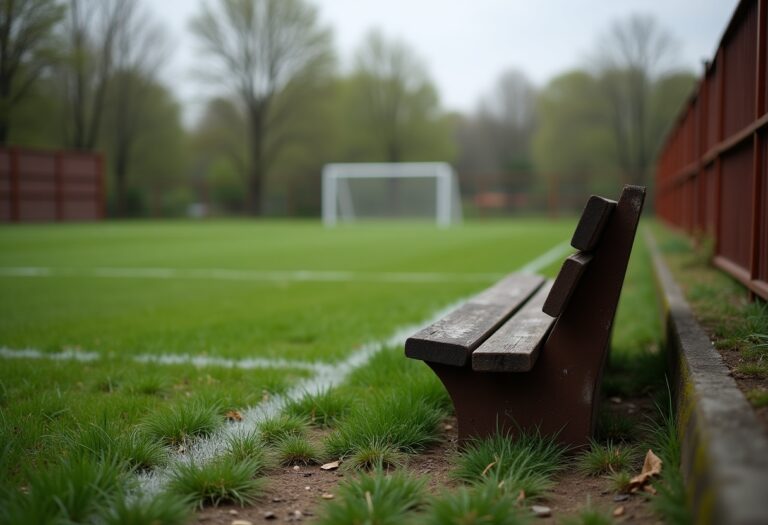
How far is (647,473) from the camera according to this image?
7.29 ft

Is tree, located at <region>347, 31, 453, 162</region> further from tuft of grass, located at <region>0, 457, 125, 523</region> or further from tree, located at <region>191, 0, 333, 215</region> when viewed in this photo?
tuft of grass, located at <region>0, 457, 125, 523</region>

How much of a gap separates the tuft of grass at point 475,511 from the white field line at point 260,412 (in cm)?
87

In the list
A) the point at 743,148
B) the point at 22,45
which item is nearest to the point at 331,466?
the point at 743,148

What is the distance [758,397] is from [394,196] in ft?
109

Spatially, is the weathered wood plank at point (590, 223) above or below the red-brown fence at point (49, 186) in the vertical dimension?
below

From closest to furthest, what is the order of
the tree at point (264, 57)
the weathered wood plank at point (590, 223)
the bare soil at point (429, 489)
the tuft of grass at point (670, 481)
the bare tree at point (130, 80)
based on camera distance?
the tuft of grass at point (670, 481)
the bare soil at point (429, 489)
the weathered wood plank at point (590, 223)
the bare tree at point (130, 80)
the tree at point (264, 57)

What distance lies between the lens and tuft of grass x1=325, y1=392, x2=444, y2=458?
2676mm

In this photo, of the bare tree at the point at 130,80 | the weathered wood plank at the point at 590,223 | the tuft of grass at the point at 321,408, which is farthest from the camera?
the bare tree at the point at 130,80

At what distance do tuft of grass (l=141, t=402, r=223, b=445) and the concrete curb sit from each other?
172 cm

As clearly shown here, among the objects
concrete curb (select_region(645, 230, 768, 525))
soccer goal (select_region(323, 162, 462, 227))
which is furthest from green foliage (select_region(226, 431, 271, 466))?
soccer goal (select_region(323, 162, 462, 227))

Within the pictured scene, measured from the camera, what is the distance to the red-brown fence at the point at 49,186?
26.9 metres

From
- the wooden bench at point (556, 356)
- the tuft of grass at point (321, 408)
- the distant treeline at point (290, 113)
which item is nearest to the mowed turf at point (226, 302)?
the tuft of grass at point (321, 408)

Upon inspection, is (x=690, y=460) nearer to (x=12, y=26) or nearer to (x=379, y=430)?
(x=379, y=430)

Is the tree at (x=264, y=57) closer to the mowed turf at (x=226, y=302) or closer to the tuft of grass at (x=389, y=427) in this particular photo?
the mowed turf at (x=226, y=302)
